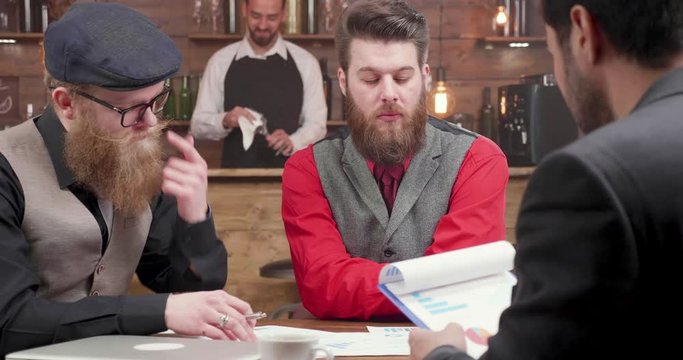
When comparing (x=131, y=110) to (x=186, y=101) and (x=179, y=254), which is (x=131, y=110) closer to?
→ (x=179, y=254)

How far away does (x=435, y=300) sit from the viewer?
1634 millimetres

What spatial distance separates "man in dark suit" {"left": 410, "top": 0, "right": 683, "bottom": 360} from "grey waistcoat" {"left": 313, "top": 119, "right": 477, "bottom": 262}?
4.96 ft

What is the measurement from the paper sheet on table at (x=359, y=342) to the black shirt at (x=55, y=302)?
26 cm

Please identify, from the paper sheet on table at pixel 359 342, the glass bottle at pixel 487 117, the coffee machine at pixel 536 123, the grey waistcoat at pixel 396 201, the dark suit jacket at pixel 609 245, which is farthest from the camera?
the glass bottle at pixel 487 117

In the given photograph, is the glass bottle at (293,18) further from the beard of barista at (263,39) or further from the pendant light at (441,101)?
the pendant light at (441,101)

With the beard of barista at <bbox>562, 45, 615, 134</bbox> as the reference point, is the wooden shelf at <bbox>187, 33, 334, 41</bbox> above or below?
below

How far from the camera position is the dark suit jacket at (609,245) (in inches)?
40.3

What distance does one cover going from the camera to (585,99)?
1261 mm

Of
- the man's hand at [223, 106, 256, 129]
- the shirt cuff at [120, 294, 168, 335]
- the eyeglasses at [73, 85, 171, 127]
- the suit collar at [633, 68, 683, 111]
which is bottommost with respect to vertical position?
the man's hand at [223, 106, 256, 129]

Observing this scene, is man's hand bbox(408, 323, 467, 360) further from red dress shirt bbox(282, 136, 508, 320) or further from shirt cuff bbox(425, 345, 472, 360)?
red dress shirt bbox(282, 136, 508, 320)

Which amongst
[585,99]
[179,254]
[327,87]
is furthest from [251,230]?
[585,99]

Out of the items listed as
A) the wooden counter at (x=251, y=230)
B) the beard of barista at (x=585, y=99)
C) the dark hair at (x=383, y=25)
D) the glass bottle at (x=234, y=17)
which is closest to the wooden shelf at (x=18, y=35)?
the glass bottle at (x=234, y=17)

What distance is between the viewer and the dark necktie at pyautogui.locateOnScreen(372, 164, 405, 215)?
2.80 meters

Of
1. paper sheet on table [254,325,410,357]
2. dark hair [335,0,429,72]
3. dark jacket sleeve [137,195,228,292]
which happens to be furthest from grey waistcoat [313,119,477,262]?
paper sheet on table [254,325,410,357]
